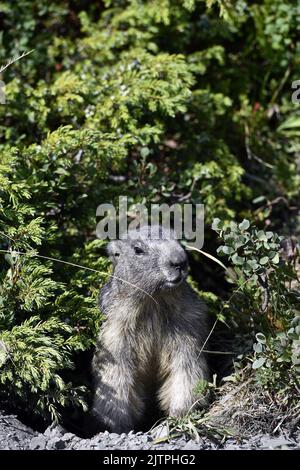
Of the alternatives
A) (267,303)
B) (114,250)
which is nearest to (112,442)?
(114,250)

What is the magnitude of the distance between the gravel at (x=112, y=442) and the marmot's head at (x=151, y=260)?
112 cm

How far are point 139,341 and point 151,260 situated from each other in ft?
2.43

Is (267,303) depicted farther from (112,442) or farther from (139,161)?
(139,161)

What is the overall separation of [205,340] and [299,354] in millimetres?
1039

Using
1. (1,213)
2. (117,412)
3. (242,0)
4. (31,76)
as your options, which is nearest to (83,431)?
(117,412)

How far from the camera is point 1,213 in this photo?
611 centimetres

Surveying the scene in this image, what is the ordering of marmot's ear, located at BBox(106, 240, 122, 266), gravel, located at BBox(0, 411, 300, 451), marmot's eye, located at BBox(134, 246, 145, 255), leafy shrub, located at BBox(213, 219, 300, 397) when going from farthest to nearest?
marmot's ear, located at BBox(106, 240, 122, 266) → marmot's eye, located at BBox(134, 246, 145, 255) → leafy shrub, located at BBox(213, 219, 300, 397) → gravel, located at BBox(0, 411, 300, 451)

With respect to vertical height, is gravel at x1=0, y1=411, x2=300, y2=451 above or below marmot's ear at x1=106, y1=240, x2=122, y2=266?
below

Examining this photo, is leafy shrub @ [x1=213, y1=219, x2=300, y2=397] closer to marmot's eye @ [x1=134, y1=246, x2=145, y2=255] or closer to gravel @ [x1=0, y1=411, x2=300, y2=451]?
gravel @ [x1=0, y1=411, x2=300, y2=451]

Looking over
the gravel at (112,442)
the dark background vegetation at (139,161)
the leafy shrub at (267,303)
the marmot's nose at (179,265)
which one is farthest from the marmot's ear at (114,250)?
the gravel at (112,442)

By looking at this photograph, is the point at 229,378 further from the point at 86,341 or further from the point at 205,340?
the point at 86,341

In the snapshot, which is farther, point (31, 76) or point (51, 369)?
point (31, 76)

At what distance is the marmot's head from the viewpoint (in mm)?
5785

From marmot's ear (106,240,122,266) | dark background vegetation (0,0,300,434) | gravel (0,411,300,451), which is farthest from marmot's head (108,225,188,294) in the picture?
gravel (0,411,300,451)
